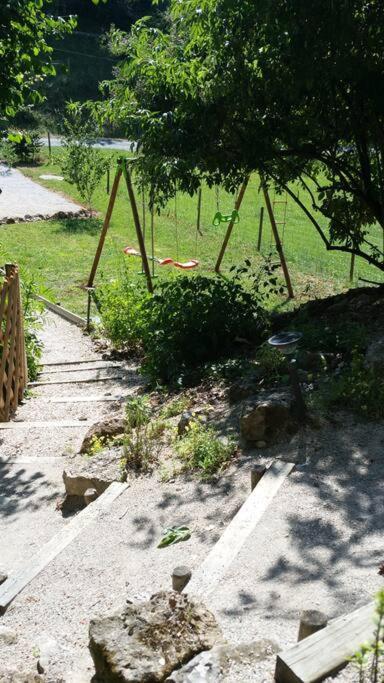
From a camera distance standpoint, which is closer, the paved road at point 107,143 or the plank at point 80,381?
the plank at point 80,381

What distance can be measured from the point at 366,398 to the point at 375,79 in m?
4.28

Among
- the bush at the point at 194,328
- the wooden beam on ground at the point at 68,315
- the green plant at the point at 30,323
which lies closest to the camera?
the bush at the point at 194,328

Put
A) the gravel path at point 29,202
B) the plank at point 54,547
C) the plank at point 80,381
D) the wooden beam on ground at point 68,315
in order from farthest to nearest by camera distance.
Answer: the gravel path at point 29,202, the wooden beam on ground at point 68,315, the plank at point 80,381, the plank at point 54,547

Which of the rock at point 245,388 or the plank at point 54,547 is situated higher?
the rock at point 245,388

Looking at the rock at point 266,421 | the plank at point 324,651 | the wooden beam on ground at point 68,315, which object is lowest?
the wooden beam on ground at point 68,315

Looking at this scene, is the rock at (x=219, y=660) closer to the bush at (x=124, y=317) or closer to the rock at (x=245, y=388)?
the rock at (x=245, y=388)

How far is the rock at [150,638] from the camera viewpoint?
9.98 ft

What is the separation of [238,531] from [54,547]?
1240 millimetres

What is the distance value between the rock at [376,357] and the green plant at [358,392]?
0.24 ft

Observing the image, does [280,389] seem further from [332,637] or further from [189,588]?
[332,637]

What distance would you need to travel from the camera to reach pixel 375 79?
8.34 metres

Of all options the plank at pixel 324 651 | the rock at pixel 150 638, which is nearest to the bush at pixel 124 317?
the rock at pixel 150 638

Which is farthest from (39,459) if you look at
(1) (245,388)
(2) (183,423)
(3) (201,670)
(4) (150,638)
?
(3) (201,670)

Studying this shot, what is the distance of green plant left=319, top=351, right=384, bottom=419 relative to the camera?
18.7ft
